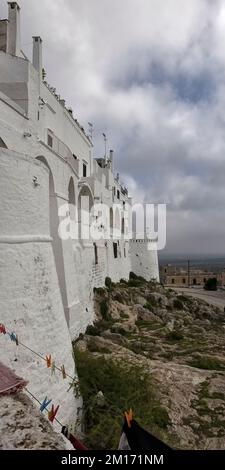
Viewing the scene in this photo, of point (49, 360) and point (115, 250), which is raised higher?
point (115, 250)

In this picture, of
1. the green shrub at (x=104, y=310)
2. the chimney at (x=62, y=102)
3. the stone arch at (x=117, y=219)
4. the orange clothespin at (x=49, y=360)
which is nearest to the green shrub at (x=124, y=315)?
the green shrub at (x=104, y=310)

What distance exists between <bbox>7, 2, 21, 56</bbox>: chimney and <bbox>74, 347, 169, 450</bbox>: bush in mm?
12695

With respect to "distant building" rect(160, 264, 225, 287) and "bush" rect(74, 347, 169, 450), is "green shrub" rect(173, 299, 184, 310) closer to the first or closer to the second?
"bush" rect(74, 347, 169, 450)

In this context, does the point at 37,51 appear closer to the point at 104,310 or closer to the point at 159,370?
the point at 104,310

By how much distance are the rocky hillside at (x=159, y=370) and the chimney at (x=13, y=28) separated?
12.5 meters

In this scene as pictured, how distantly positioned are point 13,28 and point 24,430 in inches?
627

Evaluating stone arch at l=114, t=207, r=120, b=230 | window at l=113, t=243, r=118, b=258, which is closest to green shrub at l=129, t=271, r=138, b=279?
stone arch at l=114, t=207, r=120, b=230

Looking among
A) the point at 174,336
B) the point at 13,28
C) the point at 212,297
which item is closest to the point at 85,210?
the point at 174,336

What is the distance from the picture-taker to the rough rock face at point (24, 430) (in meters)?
4.10

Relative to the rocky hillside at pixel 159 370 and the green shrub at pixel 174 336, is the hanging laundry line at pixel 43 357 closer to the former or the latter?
the rocky hillside at pixel 159 370

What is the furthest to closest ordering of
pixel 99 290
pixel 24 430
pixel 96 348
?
1. pixel 99 290
2. pixel 96 348
3. pixel 24 430

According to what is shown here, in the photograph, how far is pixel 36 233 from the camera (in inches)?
376

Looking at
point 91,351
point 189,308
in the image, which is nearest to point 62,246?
point 91,351

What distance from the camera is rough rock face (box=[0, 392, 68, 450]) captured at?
410 cm
